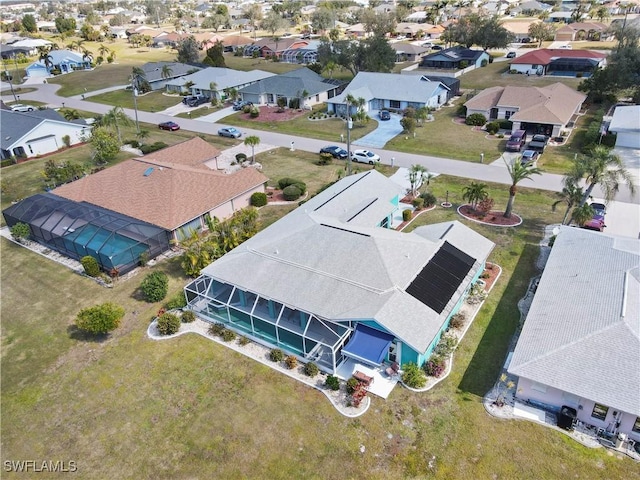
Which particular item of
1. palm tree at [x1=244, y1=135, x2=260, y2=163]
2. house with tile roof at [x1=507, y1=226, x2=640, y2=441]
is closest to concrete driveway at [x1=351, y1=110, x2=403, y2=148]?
palm tree at [x1=244, y1=135, x2=260, y2=163]

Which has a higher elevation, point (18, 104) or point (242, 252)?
point (242, 252)

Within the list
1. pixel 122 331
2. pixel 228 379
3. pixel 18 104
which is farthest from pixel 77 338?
pixel 18 104

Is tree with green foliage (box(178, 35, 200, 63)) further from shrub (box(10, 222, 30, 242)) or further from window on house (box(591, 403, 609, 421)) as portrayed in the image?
window on house (box(591, 403, 609, 421))

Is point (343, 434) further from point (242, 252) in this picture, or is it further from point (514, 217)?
point (514, 217)

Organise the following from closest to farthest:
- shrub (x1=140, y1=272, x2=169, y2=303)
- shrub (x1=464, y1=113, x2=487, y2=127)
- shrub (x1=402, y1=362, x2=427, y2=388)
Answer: shrub (x1=402, y1=362, x2=427, y2=388), shrub (x1=140, y1=272, x2=169, y2=303), shrub (x1=464, y1=113, x2=487, y2=127)

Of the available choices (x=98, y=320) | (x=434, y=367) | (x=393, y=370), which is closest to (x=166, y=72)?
(x=98, y=320)

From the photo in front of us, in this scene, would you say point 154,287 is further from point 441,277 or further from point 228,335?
point 441,277

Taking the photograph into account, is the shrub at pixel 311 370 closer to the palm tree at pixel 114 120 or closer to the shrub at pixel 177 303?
the shrub at pixel 177 303

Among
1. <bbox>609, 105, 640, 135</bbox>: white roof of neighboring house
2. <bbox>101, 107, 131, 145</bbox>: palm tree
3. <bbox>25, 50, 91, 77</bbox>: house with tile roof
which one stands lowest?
<bbox>25, 50, 91, 77</bbox>: house with tile roof
